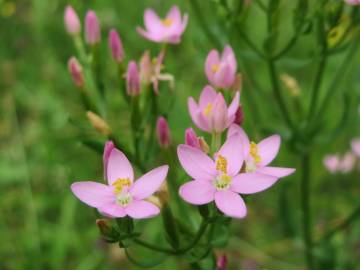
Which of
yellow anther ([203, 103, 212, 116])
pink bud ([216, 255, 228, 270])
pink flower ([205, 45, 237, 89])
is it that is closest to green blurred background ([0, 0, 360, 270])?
pink flower ([205, 45, 237, 89])

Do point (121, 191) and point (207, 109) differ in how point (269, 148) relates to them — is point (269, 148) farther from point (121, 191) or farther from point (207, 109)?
point (121, 191)

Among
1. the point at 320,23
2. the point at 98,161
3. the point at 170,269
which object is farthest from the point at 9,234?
the point at 320,23

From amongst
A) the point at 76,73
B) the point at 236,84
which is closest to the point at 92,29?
the point at 76,73

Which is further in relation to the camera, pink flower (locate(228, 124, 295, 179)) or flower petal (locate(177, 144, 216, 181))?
pink flower (locate(228, 124, 295, 179))

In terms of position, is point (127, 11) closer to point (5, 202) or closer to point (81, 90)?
point (5, 202)

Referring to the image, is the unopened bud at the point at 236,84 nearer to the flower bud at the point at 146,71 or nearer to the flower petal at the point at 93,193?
the flower bud at the point at 146,71

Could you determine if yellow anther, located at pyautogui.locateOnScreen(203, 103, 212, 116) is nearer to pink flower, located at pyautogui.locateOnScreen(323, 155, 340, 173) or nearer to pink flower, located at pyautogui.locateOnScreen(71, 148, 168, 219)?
pink flower, located at pyautogui.locateOnScreen(71, 148, 168, 219)

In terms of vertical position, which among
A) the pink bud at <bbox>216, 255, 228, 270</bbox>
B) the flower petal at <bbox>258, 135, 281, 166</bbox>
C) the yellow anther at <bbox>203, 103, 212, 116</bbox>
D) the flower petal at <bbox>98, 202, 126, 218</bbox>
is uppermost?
the yellow anther at <bbox>203, 103, 212, 116</bbox>
